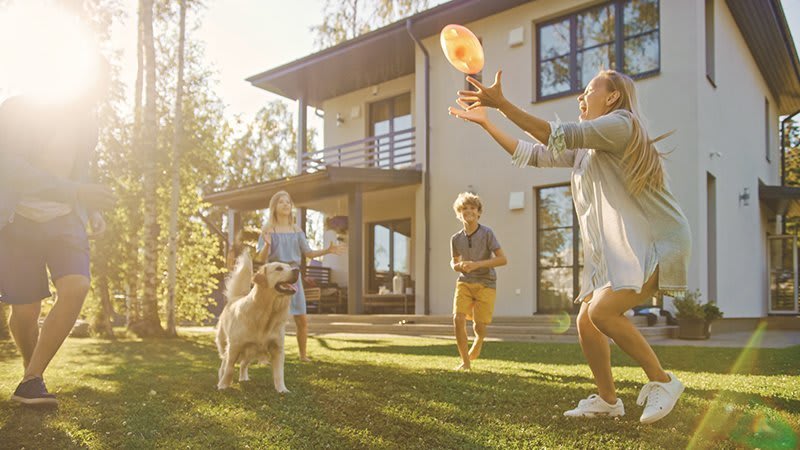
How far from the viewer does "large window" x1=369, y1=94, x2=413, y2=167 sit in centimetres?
1596

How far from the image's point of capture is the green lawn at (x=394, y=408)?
9.77ft

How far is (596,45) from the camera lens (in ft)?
40.8

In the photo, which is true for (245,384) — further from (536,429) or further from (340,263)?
(340,263)

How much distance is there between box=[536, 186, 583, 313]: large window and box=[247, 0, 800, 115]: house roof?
3984 mm

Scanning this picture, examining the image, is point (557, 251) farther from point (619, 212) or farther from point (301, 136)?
point (619, 212)

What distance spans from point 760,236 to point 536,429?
51.7ft

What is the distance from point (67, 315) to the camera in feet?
12.1

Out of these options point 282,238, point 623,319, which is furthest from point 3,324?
point 623,319

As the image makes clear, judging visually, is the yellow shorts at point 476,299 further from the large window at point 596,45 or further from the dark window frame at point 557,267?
the large window at point 596,45

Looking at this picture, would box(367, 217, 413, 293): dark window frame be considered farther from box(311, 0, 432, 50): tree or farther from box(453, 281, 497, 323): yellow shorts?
box(453, 281, 497, 323): yellow shorts

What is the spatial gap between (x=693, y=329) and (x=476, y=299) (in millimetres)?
5537

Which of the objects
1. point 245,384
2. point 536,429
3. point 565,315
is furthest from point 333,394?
point 565,315

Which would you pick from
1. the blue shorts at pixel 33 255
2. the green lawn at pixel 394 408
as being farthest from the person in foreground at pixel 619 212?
the blue shorts at pixel 33 255

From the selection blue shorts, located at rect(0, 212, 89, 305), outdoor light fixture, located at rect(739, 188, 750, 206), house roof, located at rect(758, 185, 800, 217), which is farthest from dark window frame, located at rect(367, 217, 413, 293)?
blue shorts, located at rect(0, 212, 89, 305)
